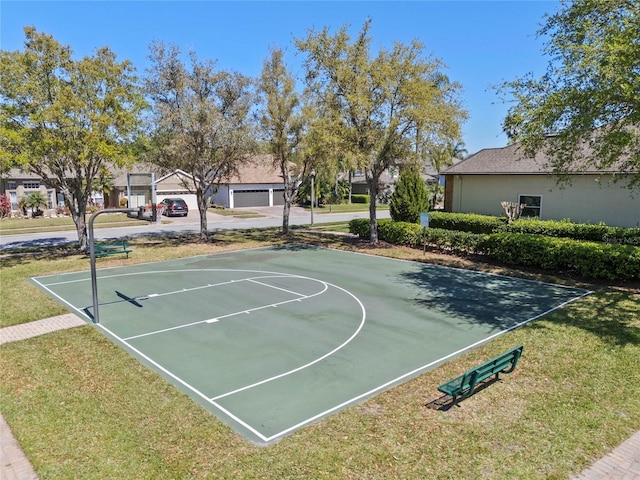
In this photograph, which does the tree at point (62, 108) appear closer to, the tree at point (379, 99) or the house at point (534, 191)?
the tree at point (379, 99)

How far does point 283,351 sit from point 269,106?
18756 millimetres

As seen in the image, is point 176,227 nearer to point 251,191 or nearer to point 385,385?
point 251,191

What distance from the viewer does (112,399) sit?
8016 millimetres

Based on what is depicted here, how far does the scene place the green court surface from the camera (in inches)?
328

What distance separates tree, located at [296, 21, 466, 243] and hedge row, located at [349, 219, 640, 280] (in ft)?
13.6

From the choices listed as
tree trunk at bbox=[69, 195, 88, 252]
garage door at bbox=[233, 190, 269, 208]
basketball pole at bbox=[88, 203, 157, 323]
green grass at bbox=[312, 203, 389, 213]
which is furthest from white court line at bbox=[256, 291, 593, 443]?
garage door at bbox=[233, 190, 269, 208]

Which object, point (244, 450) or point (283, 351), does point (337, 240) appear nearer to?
point (283, 351)

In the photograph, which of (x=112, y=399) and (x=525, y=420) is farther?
(x=112, y=399)

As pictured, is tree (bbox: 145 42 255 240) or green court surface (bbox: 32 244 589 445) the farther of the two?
tree (bbox: 145 42 255 240)

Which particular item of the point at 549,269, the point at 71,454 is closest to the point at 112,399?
the point at 71,454

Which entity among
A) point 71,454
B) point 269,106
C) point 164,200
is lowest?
point 71,454

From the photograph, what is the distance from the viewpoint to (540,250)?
17.7 meters

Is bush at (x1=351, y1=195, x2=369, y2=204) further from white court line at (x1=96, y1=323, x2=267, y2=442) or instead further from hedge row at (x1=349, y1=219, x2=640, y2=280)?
white court line at (x1=96, y1=323, x2=267, y2=442)

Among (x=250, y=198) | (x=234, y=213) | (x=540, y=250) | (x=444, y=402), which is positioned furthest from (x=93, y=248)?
(x=250, y=198)
